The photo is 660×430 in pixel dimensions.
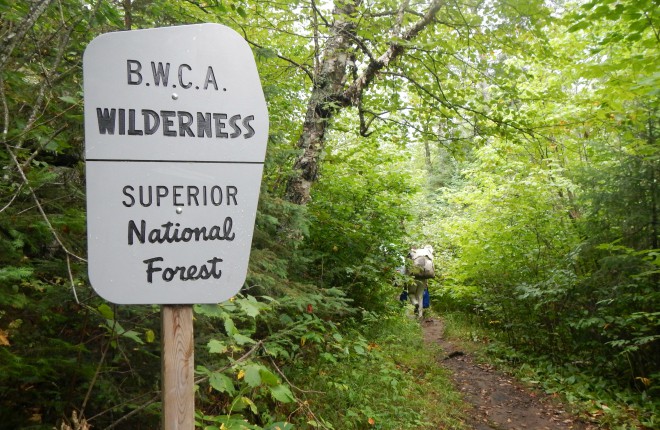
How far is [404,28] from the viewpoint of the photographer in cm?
668

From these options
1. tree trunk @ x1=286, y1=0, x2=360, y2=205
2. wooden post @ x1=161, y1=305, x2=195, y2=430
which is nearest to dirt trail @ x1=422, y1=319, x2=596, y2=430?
tree trunk @ x1=286, y1=0, x2=360, y2=205

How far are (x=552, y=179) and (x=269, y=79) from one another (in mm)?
6497

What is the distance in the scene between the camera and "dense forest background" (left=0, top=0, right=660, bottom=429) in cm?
226

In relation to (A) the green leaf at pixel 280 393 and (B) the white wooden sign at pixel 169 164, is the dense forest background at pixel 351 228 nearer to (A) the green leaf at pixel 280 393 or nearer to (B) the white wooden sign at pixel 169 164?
(A) the green leaf at pixel 280 393

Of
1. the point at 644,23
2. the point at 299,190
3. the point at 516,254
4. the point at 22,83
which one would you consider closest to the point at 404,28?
the point at 299,190

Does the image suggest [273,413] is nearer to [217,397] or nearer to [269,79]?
[217,397]

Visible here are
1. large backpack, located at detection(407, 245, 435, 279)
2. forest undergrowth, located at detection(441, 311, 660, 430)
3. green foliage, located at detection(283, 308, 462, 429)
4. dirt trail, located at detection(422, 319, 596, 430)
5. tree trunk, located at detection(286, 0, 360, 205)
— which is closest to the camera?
green foliage, located at detection(283, 308, 462, 429)

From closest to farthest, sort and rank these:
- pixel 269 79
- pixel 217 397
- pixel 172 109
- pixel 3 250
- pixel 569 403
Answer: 1. pixel 172 109
2. pixel 3 250
3. pixel 217 397
4. pixel 569 403
5. pixel 269 79

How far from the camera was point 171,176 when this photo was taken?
1.52 meters

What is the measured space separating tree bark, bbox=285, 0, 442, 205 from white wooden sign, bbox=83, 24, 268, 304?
3920 millimetres

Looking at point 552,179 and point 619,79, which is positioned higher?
point 619,79

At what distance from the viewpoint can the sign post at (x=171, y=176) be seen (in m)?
1.47

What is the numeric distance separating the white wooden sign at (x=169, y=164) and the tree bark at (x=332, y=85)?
154 inches

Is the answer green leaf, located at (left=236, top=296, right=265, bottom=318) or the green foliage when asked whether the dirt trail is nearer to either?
the green foliage
